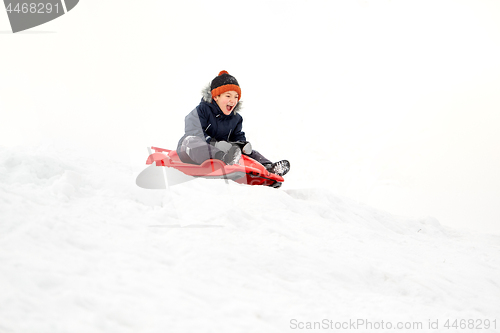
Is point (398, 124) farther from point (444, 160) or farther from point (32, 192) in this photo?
point (32, 192)

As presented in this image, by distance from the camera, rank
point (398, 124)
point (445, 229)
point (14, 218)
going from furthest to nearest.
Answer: point (398, 124)
point (445, 229)
point (14, 218)

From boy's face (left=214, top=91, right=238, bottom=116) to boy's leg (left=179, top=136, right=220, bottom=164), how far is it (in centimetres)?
55

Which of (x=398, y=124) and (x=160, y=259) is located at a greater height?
(x=160, y=259)

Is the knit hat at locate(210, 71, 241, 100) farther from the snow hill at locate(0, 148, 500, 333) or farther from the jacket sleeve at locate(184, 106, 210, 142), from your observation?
the snow hill at locate(0, 148, 500, 333)

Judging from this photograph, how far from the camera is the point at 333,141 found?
7062 mm

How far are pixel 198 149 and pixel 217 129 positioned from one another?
0.57 m

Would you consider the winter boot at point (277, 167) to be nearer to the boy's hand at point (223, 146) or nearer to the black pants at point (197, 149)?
the boy's hand at point (223, 146)

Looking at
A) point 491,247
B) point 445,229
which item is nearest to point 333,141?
point 445,229

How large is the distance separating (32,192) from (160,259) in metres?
0.90

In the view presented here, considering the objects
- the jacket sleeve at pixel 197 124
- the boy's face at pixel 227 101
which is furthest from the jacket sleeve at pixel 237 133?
the jacket sleeve at pixel 197 124

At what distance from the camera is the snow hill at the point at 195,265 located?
1078 mm

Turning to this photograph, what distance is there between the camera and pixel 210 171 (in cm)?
321

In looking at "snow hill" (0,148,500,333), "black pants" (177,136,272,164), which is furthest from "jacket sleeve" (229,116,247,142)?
"snow hill" (0,148,500,333)

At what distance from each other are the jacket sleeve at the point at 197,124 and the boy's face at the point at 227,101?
0.22 metres
